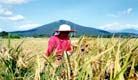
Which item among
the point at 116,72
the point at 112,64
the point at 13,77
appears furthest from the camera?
the point at 13,77

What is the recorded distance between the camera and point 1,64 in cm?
387

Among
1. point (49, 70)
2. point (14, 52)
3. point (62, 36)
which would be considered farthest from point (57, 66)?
point (62, 36)

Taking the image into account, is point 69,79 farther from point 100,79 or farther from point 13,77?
point 13,77

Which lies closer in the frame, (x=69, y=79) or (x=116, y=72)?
(x=116, y=72)

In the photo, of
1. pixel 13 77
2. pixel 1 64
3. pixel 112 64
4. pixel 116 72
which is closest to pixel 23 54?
pixel 1 64

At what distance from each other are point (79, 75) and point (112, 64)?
14.1 inches

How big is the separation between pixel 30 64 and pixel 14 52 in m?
0.24

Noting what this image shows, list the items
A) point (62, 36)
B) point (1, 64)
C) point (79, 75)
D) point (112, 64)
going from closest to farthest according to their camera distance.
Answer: point (79, 75), point (112, 64), point (1, 64), point (62, 36)

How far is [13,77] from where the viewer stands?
3.22 meters

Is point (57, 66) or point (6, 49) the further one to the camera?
point (6, 49)

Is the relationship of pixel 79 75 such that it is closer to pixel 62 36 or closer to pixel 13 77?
pixel 13 77

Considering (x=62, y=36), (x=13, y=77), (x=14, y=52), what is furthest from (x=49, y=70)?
(x=62, y=36)

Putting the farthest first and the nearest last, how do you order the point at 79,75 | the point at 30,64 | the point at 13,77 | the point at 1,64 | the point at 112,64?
the point at 30,64
the point at 1,64
the point at 13,77
the point at 112,64
the point at 79,75

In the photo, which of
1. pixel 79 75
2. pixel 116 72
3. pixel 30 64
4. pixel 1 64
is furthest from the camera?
pixel 30 64
